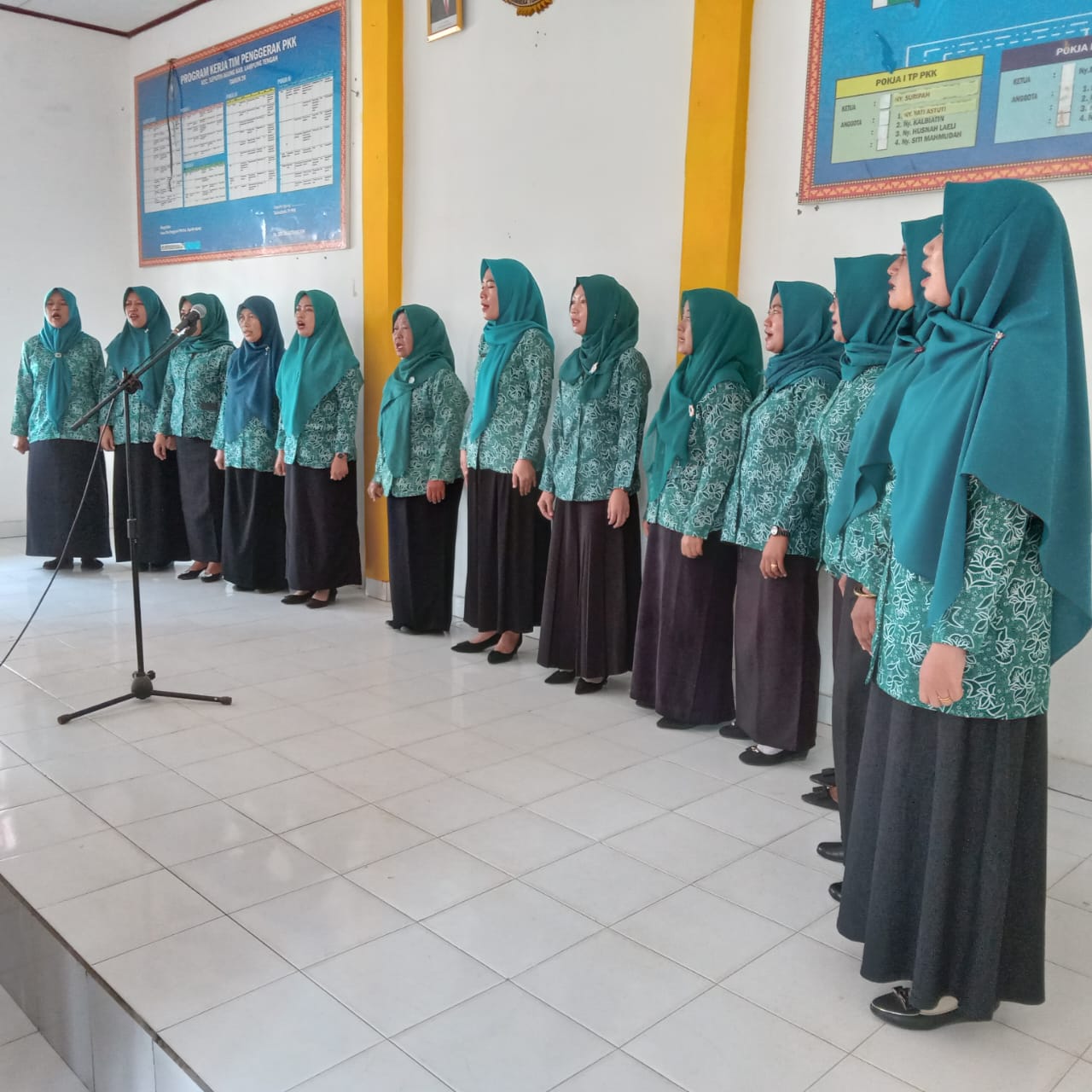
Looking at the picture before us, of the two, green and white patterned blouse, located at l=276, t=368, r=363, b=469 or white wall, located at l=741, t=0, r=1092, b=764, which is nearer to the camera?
white wall, located at l=741, t=0, r=1092, b=764

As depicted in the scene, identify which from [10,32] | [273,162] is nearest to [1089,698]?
[273,162]

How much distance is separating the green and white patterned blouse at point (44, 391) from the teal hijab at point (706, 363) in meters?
3.61

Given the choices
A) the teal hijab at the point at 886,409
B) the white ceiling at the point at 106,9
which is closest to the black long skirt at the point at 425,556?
the teal hijab at the point at 886,409

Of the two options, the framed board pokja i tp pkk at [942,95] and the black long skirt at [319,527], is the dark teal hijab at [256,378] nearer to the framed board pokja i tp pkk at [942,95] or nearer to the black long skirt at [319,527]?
the black long skirt at [319,527]

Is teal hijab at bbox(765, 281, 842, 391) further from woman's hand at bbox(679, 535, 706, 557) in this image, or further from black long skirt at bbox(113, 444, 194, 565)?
black long skirt at bbox(113, 444, 194, 565)

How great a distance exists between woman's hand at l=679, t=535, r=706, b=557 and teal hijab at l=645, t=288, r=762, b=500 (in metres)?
0.24

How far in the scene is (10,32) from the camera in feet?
20.6

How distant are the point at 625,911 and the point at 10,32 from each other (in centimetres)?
665

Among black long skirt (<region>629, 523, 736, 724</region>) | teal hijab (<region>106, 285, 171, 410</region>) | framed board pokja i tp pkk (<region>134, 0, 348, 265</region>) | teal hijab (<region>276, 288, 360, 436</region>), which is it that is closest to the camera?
black long skirt (<region>629, 523, 736, 724</region>)

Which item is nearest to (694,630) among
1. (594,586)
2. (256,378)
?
(594,586)

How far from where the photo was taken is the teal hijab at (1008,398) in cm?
155

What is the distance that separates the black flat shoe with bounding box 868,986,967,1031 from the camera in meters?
1.80

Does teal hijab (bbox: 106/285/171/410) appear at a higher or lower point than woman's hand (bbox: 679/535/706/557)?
higher

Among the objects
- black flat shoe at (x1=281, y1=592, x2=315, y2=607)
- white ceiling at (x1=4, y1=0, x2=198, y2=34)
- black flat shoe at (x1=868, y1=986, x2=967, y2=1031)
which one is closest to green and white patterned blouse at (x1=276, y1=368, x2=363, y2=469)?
black flat shoe at (x1=281, y1=592, x2=315, y2=607)
